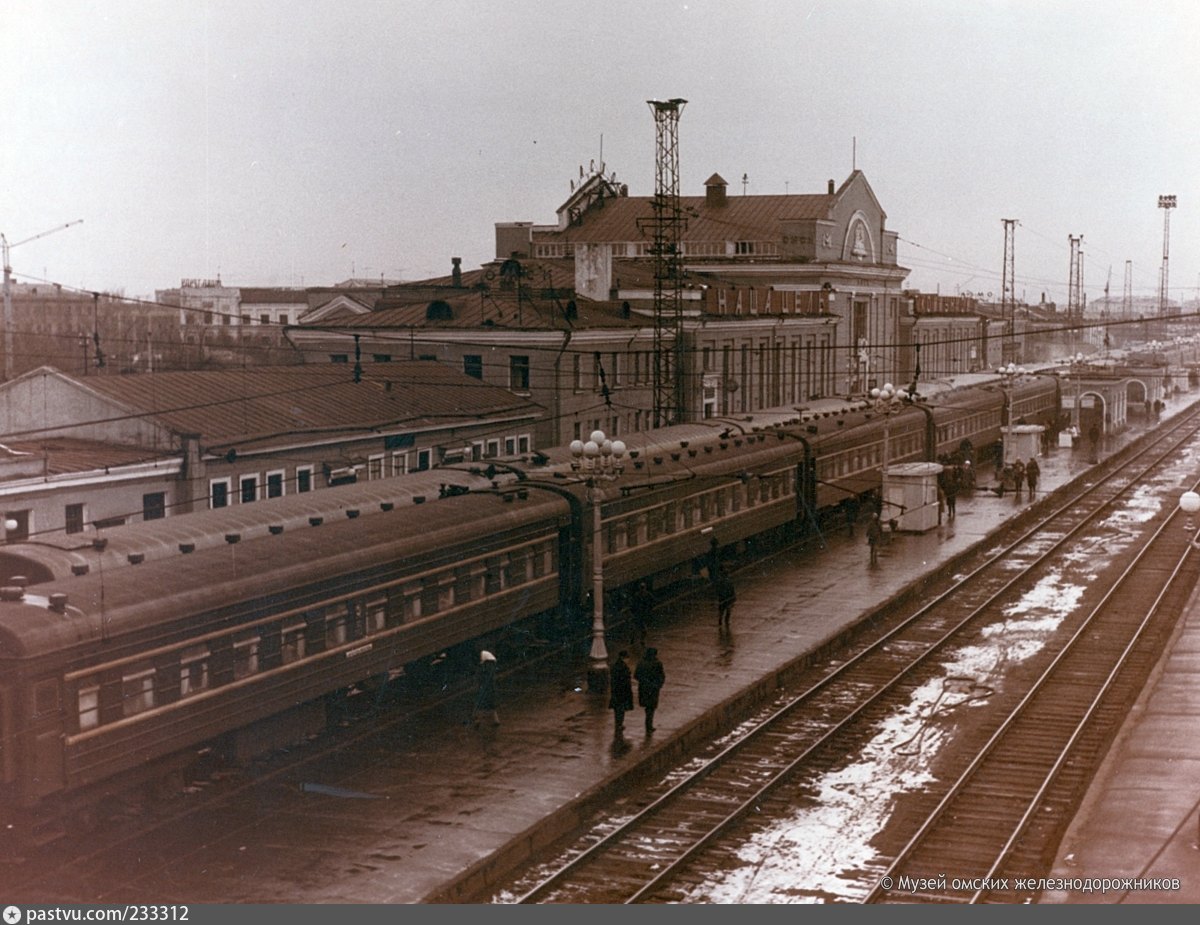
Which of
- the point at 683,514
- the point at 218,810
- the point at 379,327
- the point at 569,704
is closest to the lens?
the point at 218,810

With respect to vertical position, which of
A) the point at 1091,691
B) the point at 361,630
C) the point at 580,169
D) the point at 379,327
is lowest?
the point at 1091,691

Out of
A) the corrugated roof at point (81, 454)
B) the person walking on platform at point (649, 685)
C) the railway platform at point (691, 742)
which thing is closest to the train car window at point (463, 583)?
the railway platform at point (691, 742)

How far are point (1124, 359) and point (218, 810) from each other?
113263 mm

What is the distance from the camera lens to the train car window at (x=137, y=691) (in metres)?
15.8

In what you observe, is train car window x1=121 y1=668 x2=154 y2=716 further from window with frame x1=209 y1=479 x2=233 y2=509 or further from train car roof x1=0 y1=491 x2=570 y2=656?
window with frame x1=209 y1=479 x2=233 y2=509

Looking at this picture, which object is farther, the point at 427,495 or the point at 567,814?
the point at 427,495

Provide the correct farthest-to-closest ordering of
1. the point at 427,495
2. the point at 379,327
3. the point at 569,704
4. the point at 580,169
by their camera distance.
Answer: the point at 580,169
the point at 379,327
the point at 427,495
the point at 569,704

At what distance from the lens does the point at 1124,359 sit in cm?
11975

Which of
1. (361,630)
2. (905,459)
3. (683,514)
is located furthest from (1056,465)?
(361,630)

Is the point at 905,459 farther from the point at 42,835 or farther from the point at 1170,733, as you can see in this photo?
the point at 42,835

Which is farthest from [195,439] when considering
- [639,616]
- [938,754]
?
[938,754]

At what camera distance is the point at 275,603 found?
18266 mm

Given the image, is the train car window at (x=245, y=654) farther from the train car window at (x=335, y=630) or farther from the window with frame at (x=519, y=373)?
the window with frame at (x=519, y=373)

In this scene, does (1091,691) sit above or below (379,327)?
below
